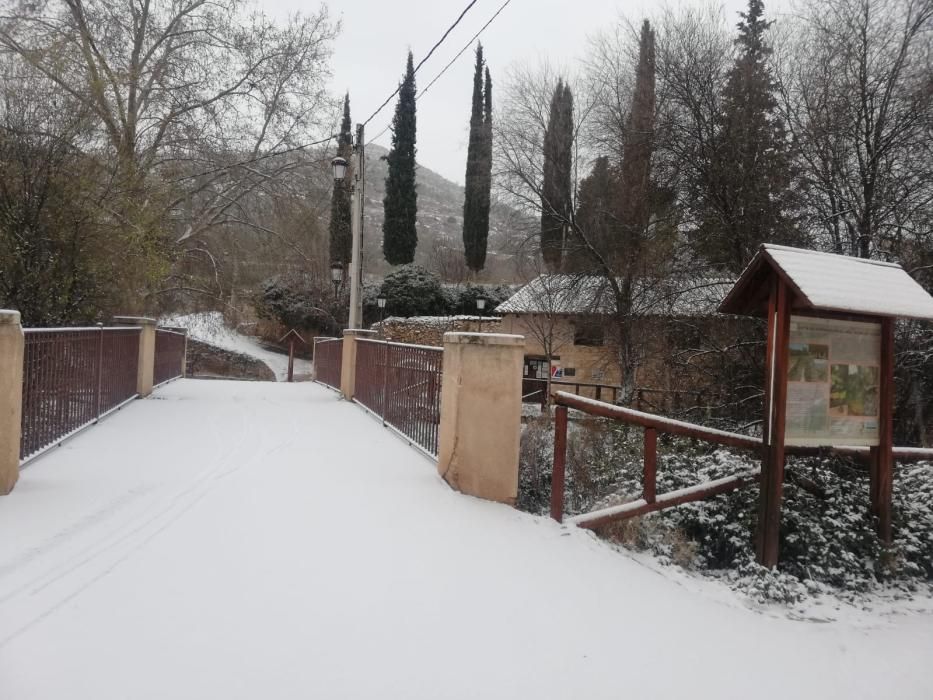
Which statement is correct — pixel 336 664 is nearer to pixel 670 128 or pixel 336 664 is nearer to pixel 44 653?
pixel 44 653

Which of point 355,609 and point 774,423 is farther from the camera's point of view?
point 774,423

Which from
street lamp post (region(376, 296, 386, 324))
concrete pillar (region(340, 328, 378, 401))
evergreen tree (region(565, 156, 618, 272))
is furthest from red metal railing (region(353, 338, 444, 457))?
street lamp post (region(376, 296, 386, 324))

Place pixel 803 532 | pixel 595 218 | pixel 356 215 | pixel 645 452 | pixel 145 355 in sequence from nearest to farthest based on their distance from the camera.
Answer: pixel 645 452
pixel 803 532
pixel 145 355
pixel 356 215
pixel 595 218

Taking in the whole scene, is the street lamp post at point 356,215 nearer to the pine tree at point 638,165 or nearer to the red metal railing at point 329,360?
the red metal railing at point 329,360

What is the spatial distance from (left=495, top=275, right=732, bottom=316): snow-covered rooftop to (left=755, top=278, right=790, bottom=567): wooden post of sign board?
20.2ft

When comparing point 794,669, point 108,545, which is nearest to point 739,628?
point 794,669

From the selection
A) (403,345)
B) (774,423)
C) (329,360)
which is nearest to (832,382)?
(774,423)

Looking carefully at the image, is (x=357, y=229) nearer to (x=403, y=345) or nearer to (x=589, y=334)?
(x=403, y=345)

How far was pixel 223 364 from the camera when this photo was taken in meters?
29.0

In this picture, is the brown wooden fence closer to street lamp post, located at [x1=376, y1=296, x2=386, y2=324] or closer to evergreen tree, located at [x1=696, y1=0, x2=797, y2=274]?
evergreen tree, located at [x1=696, y1=0, x2=797, y2=274]

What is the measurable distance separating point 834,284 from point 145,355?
37.4 ft

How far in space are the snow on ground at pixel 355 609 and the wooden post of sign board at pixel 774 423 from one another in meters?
0.81

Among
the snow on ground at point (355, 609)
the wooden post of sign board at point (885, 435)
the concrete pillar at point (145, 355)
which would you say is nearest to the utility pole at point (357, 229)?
the concrete pillar at point (145, 355)

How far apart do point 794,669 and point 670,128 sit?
400 inches
